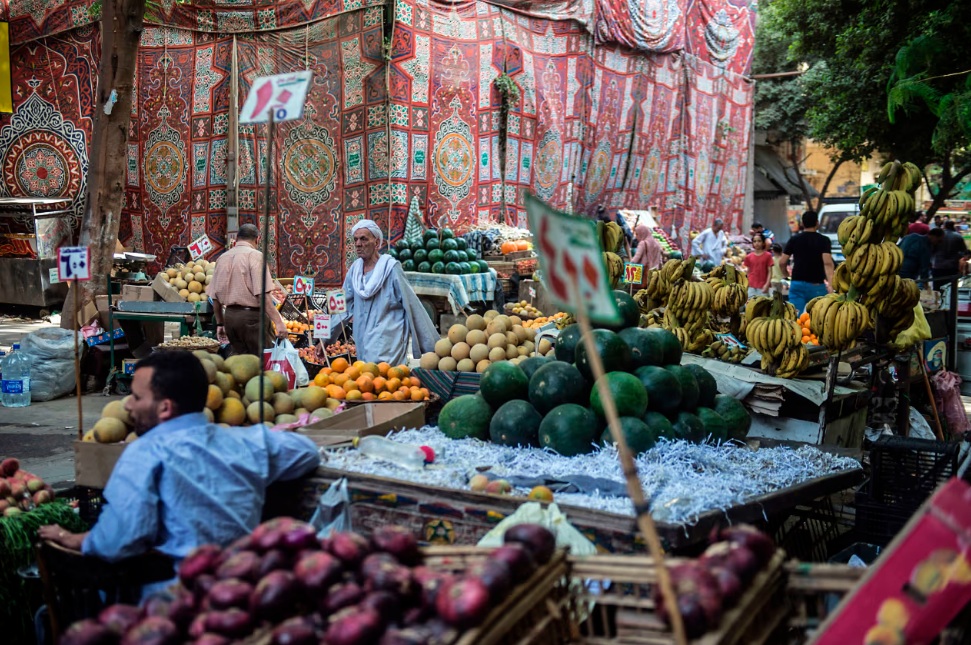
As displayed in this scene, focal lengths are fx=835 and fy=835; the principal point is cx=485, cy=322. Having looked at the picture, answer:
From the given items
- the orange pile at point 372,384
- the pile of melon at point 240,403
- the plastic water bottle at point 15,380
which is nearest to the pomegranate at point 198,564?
the pile of melon at point 240,403

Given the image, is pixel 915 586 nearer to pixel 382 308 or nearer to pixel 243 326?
pixel 382 308

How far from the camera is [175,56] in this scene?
13.5 m

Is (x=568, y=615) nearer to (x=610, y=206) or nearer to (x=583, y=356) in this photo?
(x=583, y=356)

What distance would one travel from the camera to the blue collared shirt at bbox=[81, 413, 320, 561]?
9.26 ft

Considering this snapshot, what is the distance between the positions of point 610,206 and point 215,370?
13996 mm

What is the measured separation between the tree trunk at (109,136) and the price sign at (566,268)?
8846 millimetres

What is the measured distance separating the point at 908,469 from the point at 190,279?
852 cm

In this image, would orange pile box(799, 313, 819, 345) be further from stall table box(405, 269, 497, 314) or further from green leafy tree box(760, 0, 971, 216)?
green leafy tree box(760, 0, 971, 216)

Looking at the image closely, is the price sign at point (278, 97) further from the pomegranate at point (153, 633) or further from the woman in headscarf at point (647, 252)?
the woman in headscarf at point (647, 252)

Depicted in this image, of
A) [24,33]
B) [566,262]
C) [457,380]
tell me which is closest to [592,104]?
[24,33]

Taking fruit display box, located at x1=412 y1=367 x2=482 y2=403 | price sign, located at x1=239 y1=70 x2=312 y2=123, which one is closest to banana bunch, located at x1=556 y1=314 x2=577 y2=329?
fruit display box, located at x1=412 y1=367 x2=482 y2=403

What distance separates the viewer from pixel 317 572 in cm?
219

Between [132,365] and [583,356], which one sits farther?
[132,365]

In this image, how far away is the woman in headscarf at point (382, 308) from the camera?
6.43 meters
